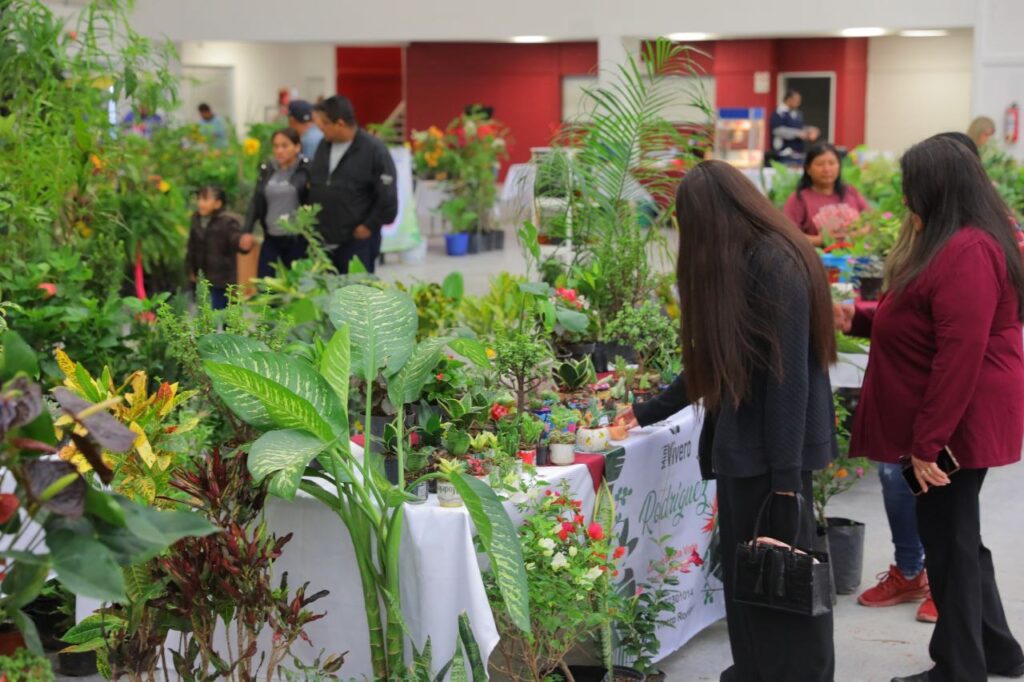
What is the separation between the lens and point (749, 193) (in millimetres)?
3145

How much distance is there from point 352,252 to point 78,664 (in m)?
3.94

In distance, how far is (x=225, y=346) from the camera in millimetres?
3098

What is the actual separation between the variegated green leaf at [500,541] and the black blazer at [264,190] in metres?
4.85

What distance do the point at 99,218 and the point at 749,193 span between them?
3.55 meters

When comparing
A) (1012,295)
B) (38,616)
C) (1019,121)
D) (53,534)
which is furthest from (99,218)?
(1019,121)

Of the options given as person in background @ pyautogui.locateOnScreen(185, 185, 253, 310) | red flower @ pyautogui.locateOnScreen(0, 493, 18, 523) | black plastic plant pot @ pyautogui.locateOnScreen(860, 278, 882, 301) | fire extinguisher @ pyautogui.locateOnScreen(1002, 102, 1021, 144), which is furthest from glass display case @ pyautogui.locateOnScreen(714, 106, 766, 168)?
red flower @ pyautogui.locateOnScreen(0, 493, 18, 523)

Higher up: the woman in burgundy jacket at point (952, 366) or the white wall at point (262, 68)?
the white wall at point (262, 68)

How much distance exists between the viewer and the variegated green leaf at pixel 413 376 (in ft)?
10.4

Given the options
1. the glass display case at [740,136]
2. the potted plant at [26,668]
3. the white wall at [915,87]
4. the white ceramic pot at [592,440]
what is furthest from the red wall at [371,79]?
the potted plant at [26,668]

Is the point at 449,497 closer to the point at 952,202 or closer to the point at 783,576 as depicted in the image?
the point at 783,576

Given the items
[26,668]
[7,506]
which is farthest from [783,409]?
[7,506]

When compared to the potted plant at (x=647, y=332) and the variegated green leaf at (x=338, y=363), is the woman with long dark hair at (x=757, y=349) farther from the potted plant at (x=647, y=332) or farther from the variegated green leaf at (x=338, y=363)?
the potted plant at (x=647, y=332)

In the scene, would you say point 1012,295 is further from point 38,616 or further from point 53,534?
point 38,616

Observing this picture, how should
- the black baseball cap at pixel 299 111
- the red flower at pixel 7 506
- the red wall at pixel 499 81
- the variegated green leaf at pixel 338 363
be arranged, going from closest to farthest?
the red flower at pixel 7 506 < the variegated green leaf at pixel 338 363 < the black baseball cap at pixel 299 111 < the red wall at pixel 499 81
